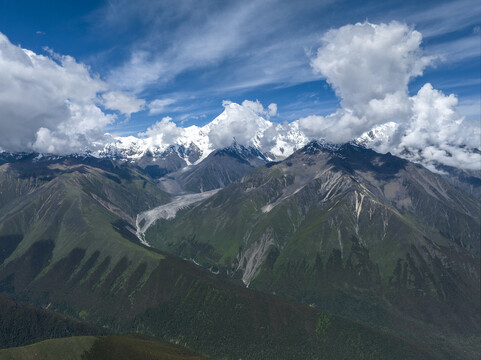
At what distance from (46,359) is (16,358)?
15.6 metres

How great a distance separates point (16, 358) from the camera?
192 metres

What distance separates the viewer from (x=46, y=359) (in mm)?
199750
